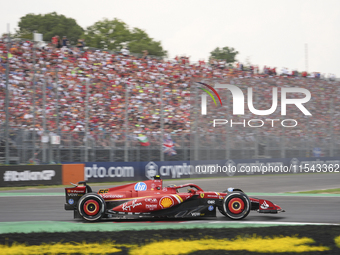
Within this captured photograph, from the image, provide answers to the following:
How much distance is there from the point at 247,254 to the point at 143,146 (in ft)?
45.7

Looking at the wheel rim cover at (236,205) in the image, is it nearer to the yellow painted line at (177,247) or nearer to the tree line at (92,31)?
the yellow painted line at (177,247)

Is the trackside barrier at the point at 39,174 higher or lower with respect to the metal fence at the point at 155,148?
lower

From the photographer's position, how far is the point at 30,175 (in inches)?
647

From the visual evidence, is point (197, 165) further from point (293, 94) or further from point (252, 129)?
point (293, 94)

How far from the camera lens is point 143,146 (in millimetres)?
19328

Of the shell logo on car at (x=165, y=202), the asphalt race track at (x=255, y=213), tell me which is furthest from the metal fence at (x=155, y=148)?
the shell logo on car at (x=165, y=202)

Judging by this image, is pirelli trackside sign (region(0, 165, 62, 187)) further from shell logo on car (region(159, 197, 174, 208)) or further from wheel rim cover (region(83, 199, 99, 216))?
shell logo on car (region(159, 197, 174, 208))

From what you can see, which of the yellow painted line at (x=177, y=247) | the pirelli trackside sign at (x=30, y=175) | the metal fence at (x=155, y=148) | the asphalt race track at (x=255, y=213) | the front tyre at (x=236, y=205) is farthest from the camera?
the metal fence at (x=155, y=148)

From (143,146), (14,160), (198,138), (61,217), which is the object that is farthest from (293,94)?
(61,217)

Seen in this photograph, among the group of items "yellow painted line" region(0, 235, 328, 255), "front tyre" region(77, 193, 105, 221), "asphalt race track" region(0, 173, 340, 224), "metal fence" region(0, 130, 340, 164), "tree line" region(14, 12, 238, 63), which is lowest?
"asphalt race track" region(0, 173, 340, 224)

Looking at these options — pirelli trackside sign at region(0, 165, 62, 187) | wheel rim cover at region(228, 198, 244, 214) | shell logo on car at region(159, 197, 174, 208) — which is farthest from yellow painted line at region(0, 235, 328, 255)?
pirelli trackside sign at region(0, 165, 62, 187)

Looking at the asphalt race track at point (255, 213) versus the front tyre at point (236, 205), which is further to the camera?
the asphalt race track at point (255, 213)

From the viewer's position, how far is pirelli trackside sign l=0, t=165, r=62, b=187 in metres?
16.0

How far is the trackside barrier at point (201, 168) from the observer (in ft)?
60.3
